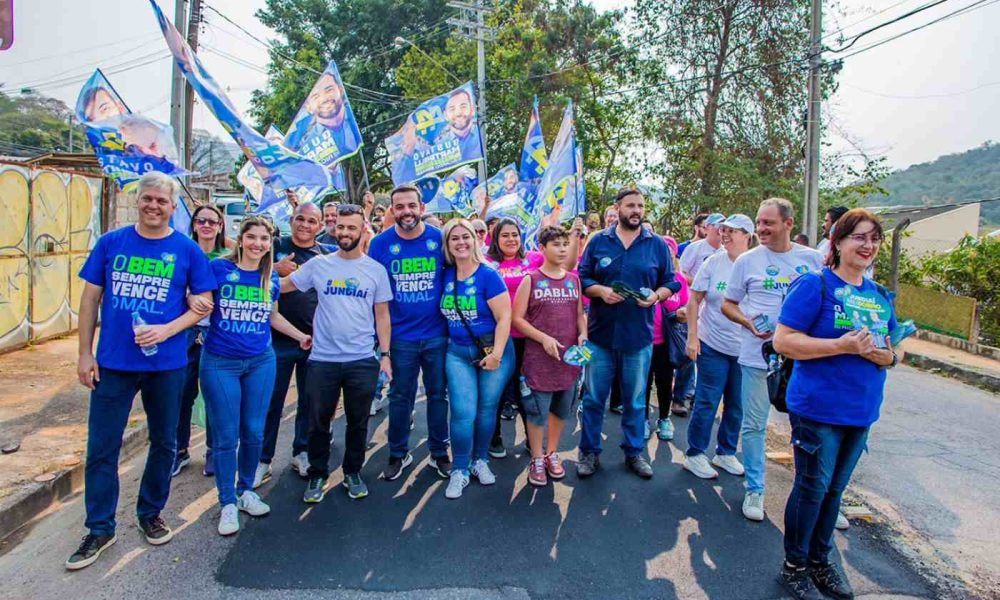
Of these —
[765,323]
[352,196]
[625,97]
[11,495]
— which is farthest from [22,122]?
[765,323]

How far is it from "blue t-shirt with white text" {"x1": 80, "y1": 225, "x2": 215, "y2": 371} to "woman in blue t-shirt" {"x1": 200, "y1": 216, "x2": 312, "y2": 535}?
0.27m

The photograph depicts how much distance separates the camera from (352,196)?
29.4m

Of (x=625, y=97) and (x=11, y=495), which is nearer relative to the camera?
(x=11, y=495)

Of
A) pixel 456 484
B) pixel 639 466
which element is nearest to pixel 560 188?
pixel 639 466

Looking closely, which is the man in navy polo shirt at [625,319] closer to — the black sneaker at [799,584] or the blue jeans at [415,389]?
the blue jeans at [415,389]

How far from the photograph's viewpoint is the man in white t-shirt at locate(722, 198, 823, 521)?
3.87 m

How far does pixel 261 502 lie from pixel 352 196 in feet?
88.7

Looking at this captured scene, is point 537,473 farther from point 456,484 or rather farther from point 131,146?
point 131,146

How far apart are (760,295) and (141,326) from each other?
3731mm

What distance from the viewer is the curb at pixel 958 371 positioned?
27.8ft

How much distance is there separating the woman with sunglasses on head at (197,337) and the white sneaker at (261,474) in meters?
0.43

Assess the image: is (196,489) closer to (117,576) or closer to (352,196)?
(117,576)

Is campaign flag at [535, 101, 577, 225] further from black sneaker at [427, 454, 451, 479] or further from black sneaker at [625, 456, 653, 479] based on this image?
black sneaker at [427, 454, 451, 479]

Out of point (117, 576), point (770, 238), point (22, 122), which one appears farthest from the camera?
point (22, 122)
